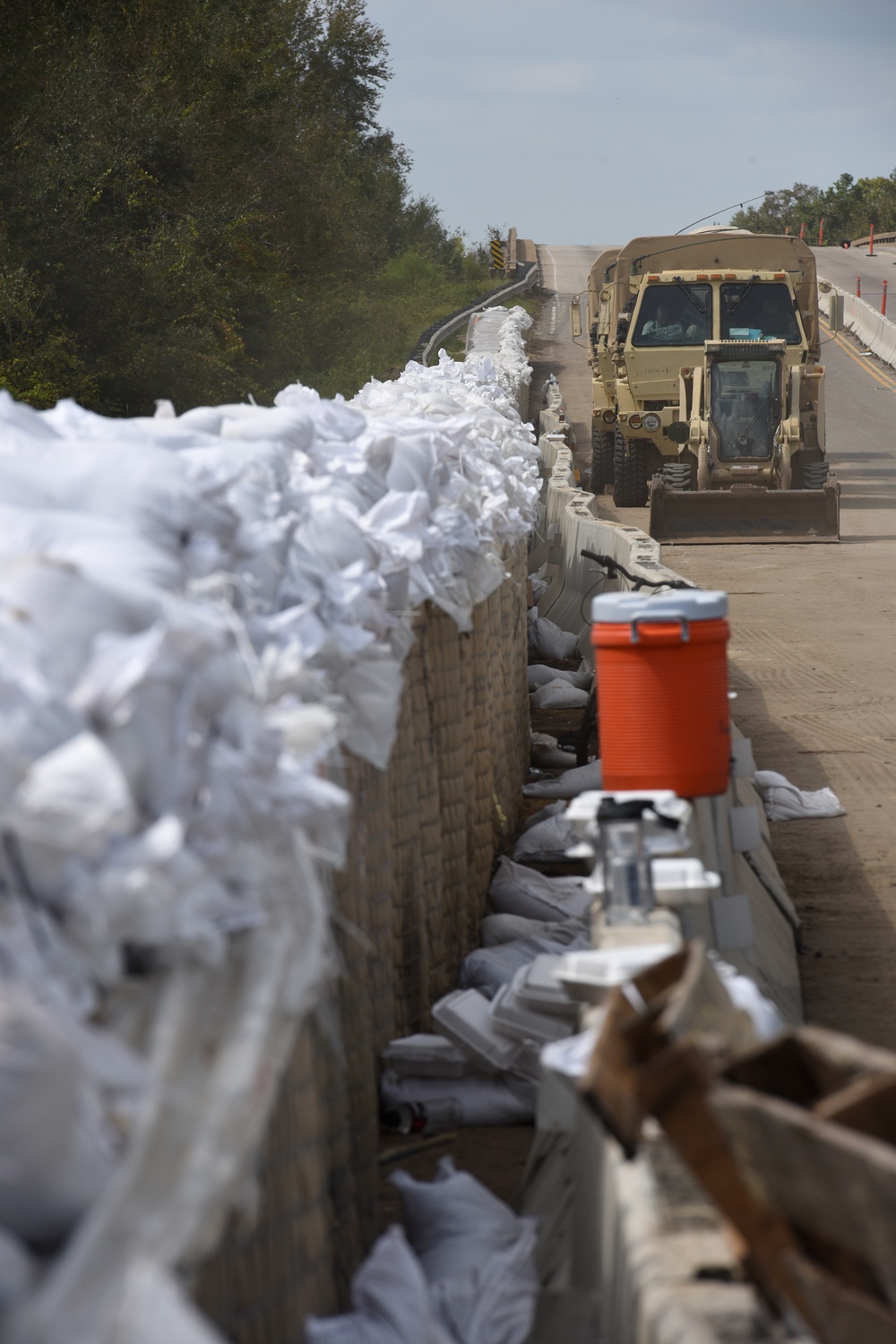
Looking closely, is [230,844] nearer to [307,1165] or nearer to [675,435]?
[307,1165]

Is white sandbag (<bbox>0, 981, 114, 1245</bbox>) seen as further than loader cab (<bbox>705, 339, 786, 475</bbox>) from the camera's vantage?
No

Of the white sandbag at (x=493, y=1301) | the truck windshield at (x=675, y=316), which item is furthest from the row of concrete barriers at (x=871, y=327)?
the white sandbag at (x=493, y=1301)

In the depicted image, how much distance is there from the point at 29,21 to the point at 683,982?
2874 centimetres

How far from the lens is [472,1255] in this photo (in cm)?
335

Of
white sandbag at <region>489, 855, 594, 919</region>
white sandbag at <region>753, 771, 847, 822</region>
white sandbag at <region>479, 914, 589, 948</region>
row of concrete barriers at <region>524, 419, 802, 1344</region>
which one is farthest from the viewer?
white sandbag at <region>753, 771, 847, 822</region>

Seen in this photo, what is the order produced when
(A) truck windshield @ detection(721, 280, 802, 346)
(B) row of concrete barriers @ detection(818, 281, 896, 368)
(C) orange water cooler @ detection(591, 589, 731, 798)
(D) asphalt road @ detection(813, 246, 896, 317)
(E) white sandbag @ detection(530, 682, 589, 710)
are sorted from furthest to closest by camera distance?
(D) asphalt road @ detection(813, 246, 896, 317) < (B) row of concrete barriers @ detection(818, 281, 896, 368) < (A) truck windshield @ detection(721, 280, 802, 346) < (E) white sandbag @ detection(530, 682, 589, 710) < (C) orange water cooler @ detection(591, 589, 731, 798)

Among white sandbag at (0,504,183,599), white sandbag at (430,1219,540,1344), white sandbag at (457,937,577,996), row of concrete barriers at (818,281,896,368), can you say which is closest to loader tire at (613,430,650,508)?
white sandbag at (457,937,577,996)

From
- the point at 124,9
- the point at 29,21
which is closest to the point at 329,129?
the point at 124,9

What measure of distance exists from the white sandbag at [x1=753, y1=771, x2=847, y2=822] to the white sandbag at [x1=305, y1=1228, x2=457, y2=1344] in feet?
17.8

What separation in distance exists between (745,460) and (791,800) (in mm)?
10077

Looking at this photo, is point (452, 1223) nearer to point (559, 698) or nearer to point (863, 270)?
point (559, 698)

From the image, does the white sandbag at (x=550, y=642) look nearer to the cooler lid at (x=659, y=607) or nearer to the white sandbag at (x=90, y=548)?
the cooler lid at (x=659, y=607)

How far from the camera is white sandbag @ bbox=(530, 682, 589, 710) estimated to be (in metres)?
10.6

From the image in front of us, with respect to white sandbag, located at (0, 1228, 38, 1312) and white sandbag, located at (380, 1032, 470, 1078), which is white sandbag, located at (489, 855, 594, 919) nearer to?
white sandbag, located at (380, 1032, 470, 1078)
